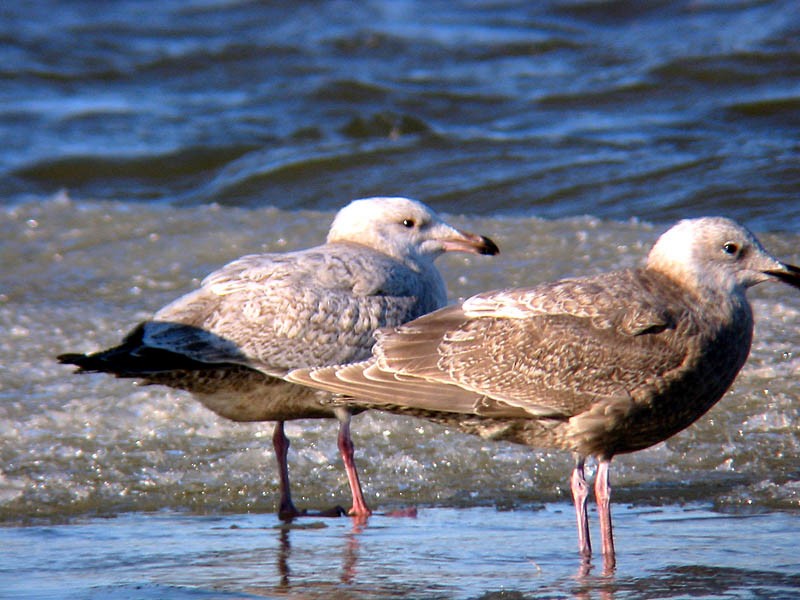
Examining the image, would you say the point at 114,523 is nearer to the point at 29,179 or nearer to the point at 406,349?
the point at 406,349

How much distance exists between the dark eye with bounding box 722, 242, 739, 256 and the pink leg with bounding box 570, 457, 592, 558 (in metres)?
0.92

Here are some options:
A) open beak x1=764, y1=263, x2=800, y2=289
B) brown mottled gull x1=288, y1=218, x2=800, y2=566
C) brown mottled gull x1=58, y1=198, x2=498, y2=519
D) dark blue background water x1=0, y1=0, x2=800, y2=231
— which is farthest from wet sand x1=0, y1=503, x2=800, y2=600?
dark blue background water x1=0, y1=0, x2=800, y2=231

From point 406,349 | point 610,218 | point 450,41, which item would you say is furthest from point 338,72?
point 406,349

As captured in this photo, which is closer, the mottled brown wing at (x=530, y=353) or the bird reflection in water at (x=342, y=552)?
the bird reflection in water at (x=342, y=552)

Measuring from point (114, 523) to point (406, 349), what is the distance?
1406mm

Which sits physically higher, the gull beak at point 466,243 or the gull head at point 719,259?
the gull beak at point 466,243

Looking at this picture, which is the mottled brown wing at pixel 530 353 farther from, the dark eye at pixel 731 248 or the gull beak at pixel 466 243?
the gull beak at pixel 466 243

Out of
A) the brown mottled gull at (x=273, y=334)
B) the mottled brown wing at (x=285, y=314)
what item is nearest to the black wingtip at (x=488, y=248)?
the brown mottled gull at (x=273, y=334)

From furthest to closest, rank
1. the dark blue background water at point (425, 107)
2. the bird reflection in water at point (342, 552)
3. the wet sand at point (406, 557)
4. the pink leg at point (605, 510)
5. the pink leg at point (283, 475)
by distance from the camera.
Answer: the dark blue background water at point (425, 107), the pink leg at point (283, 475), the pink leg at point (605, 510), the bird reflection in water at point (342, 552), the wet sand at point (406, 557)

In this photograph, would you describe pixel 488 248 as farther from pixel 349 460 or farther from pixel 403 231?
pixel 349 460

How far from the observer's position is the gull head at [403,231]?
655 cm

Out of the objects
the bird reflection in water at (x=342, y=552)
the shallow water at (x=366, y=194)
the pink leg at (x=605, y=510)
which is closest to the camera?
the bird reflection in water at (x=342, y=552)

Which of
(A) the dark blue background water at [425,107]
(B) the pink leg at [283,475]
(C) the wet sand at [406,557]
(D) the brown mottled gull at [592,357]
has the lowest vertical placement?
(C) the wet sand at [406,557]

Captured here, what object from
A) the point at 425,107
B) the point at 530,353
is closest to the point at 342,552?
the point at 530,353
